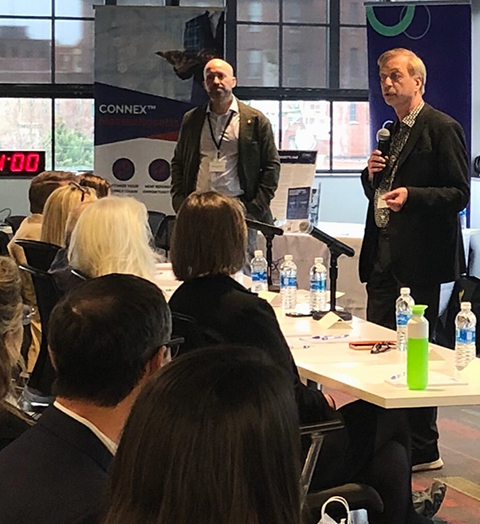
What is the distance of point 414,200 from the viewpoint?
3.58m

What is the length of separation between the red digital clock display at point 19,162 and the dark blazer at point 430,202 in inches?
175

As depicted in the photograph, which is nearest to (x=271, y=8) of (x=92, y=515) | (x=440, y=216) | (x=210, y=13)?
(x=210, y=13)

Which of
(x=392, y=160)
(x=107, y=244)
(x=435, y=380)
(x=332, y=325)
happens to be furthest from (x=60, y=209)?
(x=435, y=380)

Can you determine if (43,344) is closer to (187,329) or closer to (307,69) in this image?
(187,329)

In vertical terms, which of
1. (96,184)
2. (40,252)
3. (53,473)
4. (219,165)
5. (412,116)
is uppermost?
(412,116)

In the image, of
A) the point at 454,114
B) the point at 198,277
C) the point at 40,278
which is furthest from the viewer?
the point at 454,114

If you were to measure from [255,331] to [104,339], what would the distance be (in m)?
0.94

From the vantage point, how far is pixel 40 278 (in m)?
3.30

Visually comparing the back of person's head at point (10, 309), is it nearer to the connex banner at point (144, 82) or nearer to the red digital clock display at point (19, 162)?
the connex banner at point (144, 82)

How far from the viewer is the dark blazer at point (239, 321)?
247cm

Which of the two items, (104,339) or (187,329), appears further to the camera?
(187,329)

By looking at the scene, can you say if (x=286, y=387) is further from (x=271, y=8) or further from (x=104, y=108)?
(x=271, y=8)

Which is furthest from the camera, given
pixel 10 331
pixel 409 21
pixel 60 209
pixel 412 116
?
pixel 409 21

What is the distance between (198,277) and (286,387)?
1.62 metres
